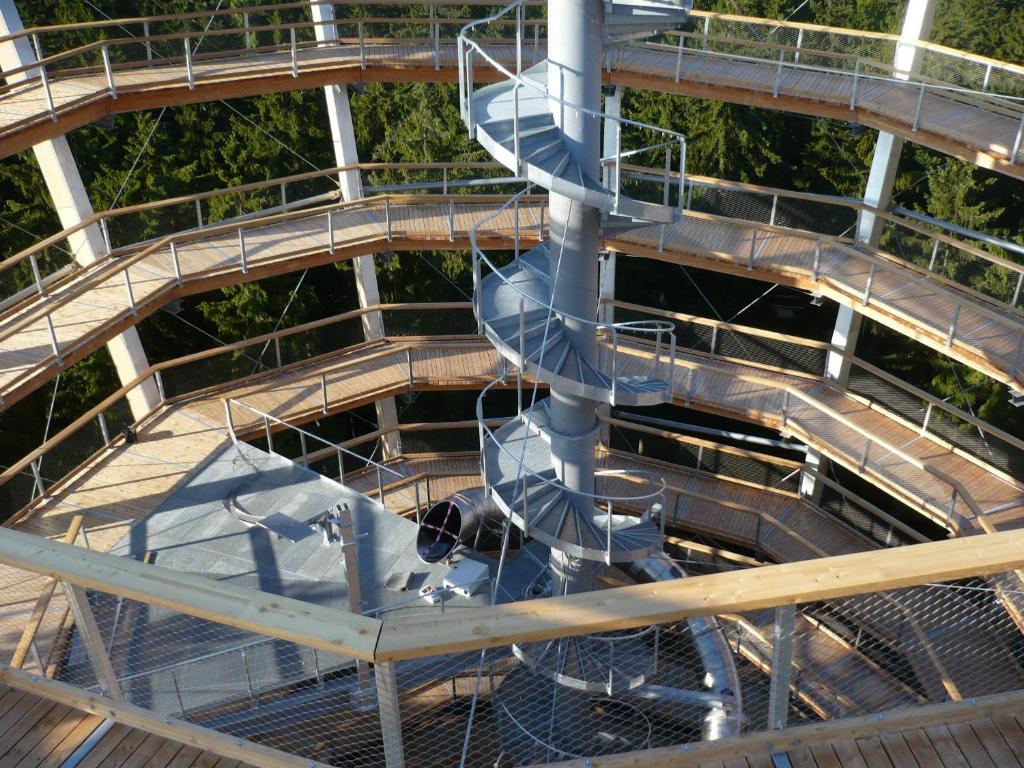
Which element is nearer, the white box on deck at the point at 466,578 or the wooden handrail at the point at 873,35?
the white box on deck at the point at 466,578

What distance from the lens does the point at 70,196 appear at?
35.7 feet

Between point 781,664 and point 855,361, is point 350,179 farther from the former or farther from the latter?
point 781,664

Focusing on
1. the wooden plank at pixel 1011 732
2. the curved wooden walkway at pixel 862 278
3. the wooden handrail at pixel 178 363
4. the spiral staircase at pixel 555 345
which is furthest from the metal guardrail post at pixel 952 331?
the wooden plank at pixel 1011 732

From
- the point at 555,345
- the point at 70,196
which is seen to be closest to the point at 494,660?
the point at 555,345

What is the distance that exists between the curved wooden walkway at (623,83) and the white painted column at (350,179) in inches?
17.9

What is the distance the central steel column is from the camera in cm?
669

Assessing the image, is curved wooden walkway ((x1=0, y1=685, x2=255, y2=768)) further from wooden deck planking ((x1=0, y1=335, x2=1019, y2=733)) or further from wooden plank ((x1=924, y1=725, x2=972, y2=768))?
wooden deck planking ((x1=0, y1=335, x2=1019, y2=733))

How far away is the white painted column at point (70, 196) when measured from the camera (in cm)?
1045

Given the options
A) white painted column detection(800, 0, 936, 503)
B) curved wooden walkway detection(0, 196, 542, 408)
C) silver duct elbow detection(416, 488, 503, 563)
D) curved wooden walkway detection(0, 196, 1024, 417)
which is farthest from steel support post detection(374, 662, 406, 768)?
white painted column detection(800, 0, 936, 503)

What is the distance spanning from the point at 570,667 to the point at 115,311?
5.42m

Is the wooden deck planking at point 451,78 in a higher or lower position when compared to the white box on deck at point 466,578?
higher

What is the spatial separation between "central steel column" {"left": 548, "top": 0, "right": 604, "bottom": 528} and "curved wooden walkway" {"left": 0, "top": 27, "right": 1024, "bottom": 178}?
4.17 meters

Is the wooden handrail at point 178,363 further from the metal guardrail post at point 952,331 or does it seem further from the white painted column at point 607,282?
the metal guardrail post at point 952,331

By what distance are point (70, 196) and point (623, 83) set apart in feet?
18.9
